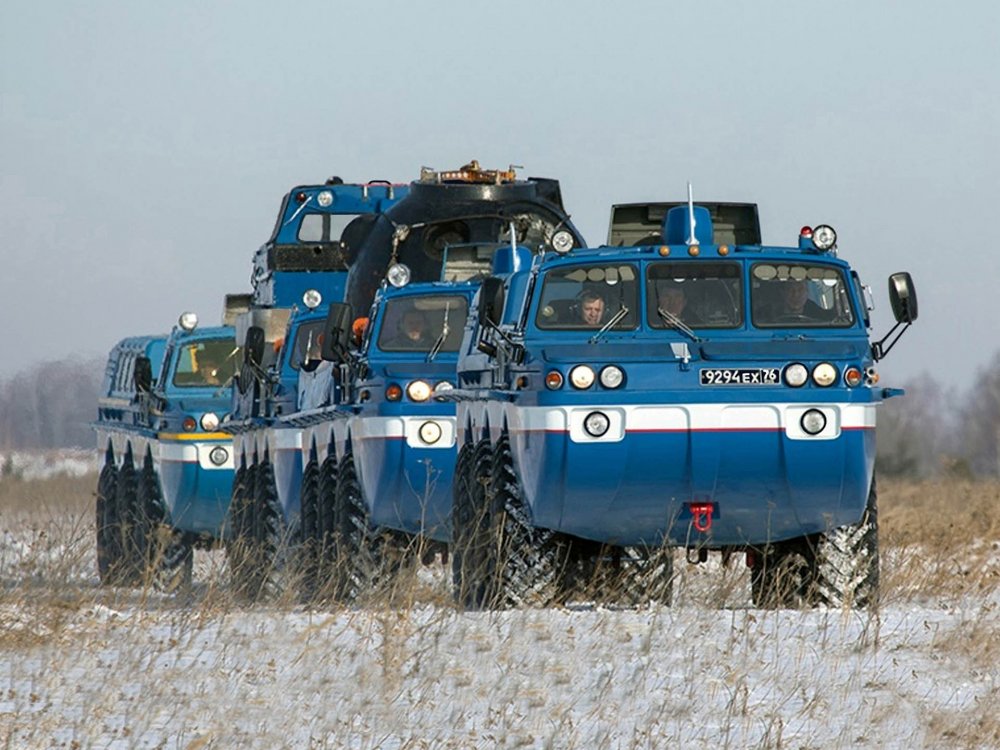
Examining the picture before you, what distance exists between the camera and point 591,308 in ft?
50.8

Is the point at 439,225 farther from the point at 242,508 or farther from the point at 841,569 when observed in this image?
the point at 841,569

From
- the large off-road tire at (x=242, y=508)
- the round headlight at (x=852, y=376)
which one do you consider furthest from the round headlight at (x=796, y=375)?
the large off-road tire at (x=242, y=508)

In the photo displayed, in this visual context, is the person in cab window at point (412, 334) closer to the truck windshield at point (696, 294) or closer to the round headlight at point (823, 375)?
the truck windshield at point (696, 294)

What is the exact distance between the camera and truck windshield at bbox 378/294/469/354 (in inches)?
763

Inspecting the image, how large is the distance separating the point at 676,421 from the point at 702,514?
0.63 meters

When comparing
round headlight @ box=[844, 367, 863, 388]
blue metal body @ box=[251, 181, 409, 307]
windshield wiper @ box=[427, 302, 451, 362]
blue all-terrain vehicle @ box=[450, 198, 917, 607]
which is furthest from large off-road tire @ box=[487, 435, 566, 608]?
blue metal body @ box=[251, 181, 409, 307]

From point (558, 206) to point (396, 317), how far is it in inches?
270

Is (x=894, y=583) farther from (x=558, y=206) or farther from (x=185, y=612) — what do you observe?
(x=558, y=206)

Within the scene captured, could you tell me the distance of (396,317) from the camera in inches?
770

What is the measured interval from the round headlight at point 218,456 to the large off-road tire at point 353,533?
616cm

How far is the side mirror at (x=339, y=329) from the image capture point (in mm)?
19328

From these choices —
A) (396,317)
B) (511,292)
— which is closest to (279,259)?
(396,317)

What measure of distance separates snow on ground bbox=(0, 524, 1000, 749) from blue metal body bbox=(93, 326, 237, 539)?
10.7 meters

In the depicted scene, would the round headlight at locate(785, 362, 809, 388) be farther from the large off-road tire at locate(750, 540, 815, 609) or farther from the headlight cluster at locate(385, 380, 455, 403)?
the headlight cluster at locate(385, 380, 455, 403)
